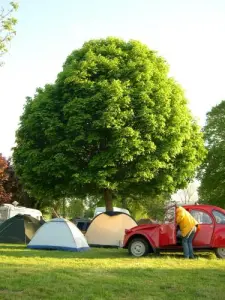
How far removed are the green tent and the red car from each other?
324 inches

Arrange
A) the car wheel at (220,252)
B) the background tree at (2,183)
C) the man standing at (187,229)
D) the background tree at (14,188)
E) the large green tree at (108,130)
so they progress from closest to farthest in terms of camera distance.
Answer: the man standing at (187,229)
the car wheel at (220,252)
the large green tree at (108,130)
the background tree at (2,183)
the background tree at (14,188)

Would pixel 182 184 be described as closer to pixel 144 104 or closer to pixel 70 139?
pixel 144 104

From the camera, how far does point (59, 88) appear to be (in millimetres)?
26188

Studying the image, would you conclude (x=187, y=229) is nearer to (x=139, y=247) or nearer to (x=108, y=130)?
(x=139, y=247)

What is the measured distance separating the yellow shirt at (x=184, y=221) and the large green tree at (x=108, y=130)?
883 cm

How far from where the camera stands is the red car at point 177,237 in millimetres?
14570

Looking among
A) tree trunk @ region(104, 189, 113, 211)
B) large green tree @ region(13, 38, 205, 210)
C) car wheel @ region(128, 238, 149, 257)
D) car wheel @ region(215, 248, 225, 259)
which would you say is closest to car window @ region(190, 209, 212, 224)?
car wheel @ region(215, 248, 225, 259)

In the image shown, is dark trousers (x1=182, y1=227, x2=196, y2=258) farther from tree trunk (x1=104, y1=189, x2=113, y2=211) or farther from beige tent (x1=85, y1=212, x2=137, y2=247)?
tree trunk (x1=104, y1=189, x2=113, y2=211)

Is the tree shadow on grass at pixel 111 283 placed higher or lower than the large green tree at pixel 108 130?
lower

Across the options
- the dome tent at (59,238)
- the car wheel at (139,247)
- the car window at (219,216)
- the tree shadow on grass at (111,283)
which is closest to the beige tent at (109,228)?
the dome tent at (59,238)

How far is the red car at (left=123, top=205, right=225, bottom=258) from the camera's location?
47.8ft

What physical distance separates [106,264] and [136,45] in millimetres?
17394

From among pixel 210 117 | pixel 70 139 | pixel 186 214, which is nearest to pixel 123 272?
pixel 186 214

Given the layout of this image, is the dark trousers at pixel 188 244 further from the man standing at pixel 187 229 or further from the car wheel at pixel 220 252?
the car wheel at pixel 220 252
